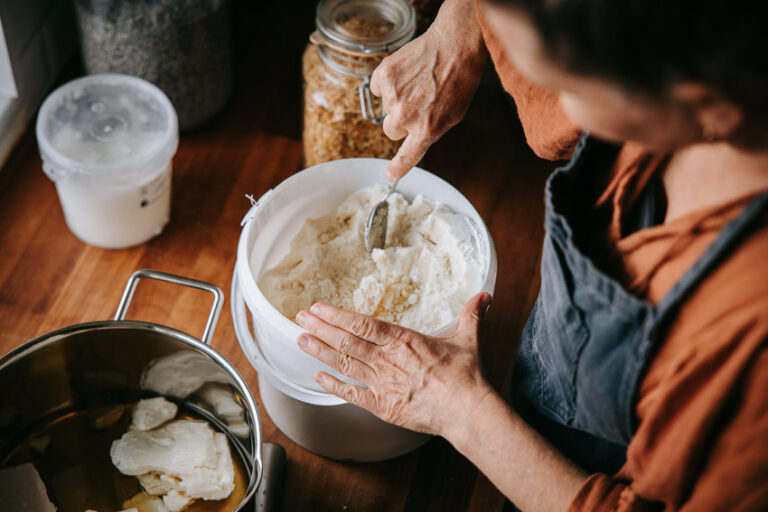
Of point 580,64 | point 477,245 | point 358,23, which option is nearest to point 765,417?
point 580,64

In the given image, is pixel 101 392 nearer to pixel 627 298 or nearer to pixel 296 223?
pixel 296 223

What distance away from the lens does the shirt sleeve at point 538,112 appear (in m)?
0.69

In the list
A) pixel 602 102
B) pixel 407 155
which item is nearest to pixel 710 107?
pixel 602 102

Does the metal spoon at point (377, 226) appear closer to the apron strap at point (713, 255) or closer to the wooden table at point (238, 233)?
the wooden table at point (238, 233)

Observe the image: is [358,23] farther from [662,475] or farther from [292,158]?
[662,475]

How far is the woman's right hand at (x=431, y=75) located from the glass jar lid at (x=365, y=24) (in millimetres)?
166

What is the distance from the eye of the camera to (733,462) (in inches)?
16.9

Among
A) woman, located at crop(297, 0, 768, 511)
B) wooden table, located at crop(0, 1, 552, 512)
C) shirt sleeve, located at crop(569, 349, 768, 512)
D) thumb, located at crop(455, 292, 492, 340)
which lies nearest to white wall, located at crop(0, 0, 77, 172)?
wooden table, located at crop(0, 1, 552, 512)

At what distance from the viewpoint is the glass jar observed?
968 millimetres

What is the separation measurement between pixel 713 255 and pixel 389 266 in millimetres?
468

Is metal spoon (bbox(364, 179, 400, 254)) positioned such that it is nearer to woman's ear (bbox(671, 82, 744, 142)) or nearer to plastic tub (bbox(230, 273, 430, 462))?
plastic tub (bbox(230, 273, 430, 462))

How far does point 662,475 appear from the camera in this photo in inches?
18.5

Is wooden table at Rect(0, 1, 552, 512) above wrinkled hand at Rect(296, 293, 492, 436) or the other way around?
the other way around

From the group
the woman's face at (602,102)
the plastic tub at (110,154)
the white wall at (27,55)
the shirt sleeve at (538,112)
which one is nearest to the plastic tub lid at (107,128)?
the plastic tub at (110,154)
